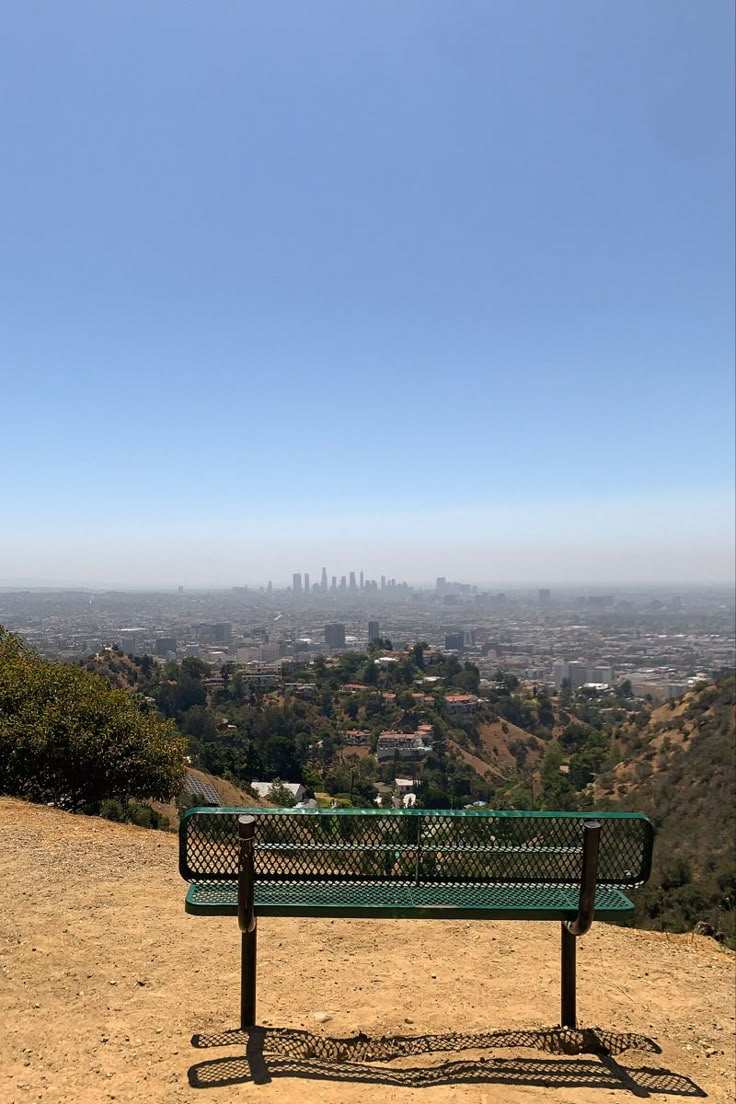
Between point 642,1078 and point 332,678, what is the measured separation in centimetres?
7648

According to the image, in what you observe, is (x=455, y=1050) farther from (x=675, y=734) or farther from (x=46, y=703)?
(x=675, y=734)

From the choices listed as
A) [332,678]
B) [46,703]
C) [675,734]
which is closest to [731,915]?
[46,703]

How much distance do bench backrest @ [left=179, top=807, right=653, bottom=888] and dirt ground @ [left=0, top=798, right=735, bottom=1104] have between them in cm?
85

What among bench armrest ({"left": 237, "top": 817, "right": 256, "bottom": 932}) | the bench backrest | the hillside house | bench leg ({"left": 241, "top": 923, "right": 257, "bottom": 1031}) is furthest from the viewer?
the hillside house

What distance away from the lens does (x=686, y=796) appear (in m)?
28.9

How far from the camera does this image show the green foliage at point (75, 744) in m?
10.9

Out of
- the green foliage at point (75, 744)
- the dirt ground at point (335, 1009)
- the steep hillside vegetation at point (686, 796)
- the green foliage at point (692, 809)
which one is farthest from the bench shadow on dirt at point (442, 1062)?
the green foliage at point (75, 744)

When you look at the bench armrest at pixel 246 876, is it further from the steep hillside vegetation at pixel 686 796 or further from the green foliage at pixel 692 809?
the steep hillside vegetation at pixel 686 796

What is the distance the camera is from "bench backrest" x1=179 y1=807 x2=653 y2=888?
404 centimetres

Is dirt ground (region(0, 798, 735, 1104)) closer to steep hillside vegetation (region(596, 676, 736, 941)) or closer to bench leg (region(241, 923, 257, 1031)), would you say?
bench leg (region(241, 923, 257, 1031))

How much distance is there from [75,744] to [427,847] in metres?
8.66

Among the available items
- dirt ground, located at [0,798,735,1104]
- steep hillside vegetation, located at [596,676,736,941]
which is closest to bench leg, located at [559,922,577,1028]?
dirt ground, located at [0,798,735,1104]

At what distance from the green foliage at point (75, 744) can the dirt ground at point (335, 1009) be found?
4.86 m

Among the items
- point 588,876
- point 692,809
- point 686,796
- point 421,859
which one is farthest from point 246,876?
point 686,796
